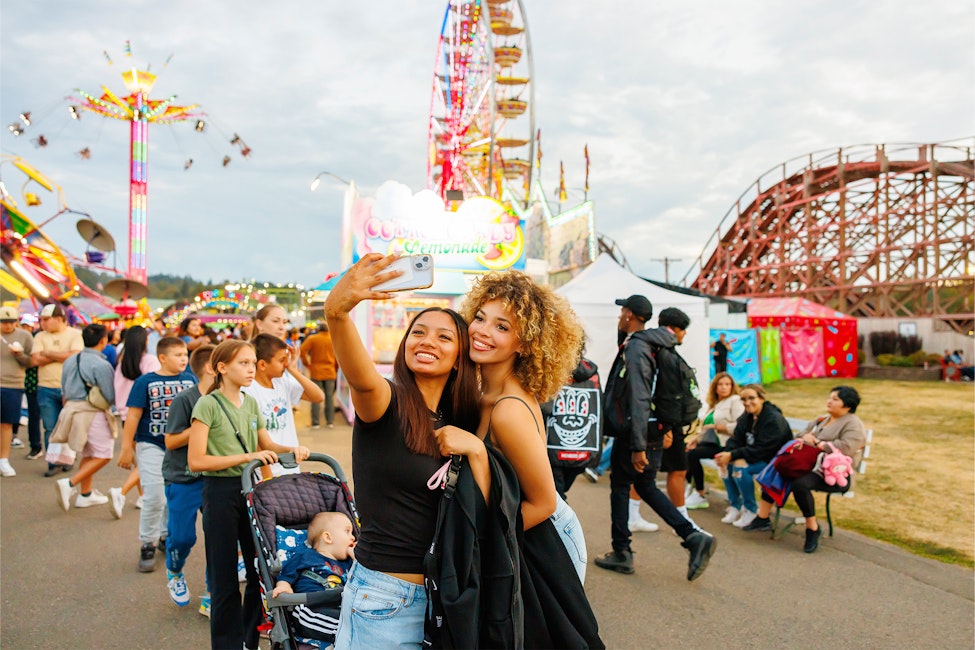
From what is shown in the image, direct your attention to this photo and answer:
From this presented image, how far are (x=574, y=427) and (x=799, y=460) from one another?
2.12 metres

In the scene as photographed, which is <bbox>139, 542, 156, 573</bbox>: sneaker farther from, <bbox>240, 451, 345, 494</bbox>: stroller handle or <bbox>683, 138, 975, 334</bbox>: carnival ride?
<bbox>683, 138, 975, 334</bbox>: carnival ride

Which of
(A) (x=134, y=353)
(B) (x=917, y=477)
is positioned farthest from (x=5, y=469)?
(B) (x=917, y=477)

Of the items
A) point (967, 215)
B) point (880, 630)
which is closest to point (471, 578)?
point (880, 630)

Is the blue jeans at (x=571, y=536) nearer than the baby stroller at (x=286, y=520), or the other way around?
the blue jeans at (x=571, y=536)

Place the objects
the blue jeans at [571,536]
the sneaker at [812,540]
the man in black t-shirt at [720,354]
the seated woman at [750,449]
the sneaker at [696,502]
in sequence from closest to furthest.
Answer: the blue jeans at [571,536] < the sneaker at [812,540] < the seated woman at [750,449] < the sneaker at [696,502] < the man in black t-shirt at [720,354]

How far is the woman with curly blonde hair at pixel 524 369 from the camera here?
1.76 m

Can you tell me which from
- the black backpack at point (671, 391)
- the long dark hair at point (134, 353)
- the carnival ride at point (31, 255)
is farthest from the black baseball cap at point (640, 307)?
the carnival ride at point (31, 255)

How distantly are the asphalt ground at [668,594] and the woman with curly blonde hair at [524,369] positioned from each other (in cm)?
205

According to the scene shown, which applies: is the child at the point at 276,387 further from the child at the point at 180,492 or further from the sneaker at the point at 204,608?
the sneaker at the point at 204,608

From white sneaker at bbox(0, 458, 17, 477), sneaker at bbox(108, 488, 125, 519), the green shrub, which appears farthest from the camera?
the green shrub

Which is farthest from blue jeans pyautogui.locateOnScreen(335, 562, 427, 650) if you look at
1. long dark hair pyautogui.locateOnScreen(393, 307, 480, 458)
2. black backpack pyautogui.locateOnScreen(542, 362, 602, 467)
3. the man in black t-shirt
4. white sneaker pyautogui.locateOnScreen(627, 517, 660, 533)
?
the man in black t-shirt

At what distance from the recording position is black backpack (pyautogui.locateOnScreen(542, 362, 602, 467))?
4.20 metres

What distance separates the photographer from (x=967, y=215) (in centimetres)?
2908

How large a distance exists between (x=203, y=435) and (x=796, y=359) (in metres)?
21.6
